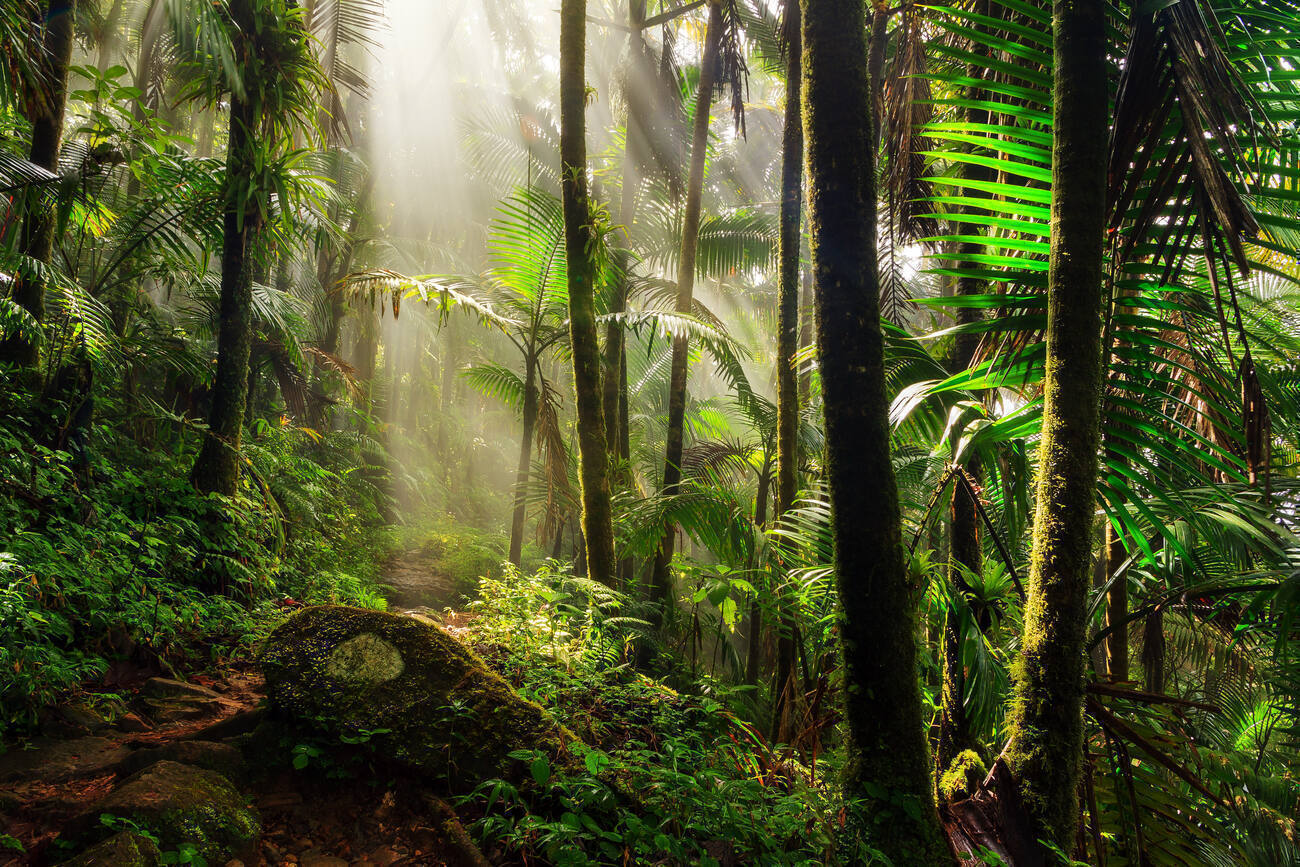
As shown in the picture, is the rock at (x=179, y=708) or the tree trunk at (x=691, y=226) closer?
the rock at (x=179, y=708)

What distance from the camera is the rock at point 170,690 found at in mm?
3553

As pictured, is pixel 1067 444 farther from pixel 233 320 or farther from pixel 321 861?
pixel 233 320

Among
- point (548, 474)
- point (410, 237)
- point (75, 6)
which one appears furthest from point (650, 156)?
point (410, 237)

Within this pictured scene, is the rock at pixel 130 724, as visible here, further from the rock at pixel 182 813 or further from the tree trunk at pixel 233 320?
the tree trunk at pixel 233 320

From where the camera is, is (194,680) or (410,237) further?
(410,237)

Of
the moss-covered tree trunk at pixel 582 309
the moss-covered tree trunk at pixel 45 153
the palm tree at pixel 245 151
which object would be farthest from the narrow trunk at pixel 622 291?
the moss-covered tree trunk at pixel 45 153

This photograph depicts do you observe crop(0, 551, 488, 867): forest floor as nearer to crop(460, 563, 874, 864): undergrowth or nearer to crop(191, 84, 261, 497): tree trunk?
crop(460, 563, 874, 864): undergrowth

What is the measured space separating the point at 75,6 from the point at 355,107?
9.76m

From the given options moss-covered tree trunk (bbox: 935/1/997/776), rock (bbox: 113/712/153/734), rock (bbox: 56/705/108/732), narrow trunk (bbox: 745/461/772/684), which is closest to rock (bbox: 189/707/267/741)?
rock (bbox: 113/712/153/734)

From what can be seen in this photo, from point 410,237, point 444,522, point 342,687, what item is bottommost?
point 444,522

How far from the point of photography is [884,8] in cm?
537

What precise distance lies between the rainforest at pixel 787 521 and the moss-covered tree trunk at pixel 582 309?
1.5 inches

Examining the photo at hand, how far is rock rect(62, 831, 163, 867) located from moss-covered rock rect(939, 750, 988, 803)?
8.54 ft

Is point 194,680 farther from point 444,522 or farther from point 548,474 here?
point 444,522
